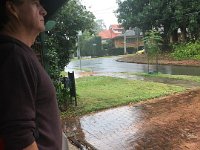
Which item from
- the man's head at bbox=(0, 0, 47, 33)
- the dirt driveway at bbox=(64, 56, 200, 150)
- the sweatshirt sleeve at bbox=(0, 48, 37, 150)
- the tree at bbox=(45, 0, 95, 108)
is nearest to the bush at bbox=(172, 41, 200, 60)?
the tree at bbox=(45, 0, 95, 108)

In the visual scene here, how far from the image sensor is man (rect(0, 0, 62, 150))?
4.62 ft

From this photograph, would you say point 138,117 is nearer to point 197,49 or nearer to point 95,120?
point 95,120

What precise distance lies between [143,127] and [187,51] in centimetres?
2162

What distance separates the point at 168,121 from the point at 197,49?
20871 mm

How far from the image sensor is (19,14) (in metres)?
1.66

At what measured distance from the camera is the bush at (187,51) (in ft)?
89.6

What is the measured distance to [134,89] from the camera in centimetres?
1272

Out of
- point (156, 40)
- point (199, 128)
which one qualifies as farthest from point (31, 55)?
point (156, 40)

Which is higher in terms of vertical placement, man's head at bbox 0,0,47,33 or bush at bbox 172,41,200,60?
man's head at bbox 0,0,47,33

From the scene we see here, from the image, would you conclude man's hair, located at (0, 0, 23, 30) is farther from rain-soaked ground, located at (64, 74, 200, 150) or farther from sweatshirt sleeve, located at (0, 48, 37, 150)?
rain-soaked ground, located at (64, 74, 200, 150)

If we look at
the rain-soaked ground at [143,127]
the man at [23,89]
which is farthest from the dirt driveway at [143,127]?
the man at [23,89]

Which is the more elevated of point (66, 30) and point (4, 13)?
point (66, 30)

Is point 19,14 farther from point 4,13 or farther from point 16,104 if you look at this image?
point 16,104

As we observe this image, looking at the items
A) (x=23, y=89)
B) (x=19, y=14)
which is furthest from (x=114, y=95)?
(x=23, y=89)
